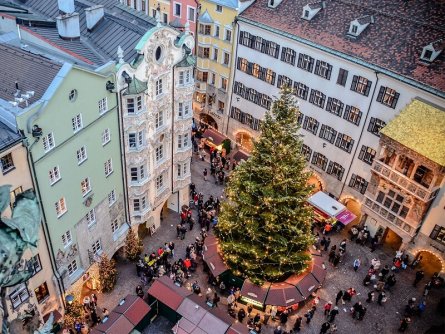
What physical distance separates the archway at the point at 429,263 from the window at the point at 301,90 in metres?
18.5

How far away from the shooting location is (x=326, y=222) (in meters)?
46.5

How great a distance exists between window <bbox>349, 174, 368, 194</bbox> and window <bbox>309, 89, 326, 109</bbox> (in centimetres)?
771

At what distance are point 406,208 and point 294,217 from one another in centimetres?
1210

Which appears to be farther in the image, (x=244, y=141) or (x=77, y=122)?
(x=244, y=141)

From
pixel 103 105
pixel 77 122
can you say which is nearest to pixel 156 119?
pixel 103 105

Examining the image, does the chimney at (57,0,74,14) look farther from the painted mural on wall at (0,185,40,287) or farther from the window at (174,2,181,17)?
the painted mural on wall at (0,185,40,287)

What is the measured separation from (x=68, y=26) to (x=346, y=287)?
A: 102ft

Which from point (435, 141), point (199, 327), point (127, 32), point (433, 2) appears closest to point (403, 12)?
point (433, 2)

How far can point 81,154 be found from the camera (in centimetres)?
3216

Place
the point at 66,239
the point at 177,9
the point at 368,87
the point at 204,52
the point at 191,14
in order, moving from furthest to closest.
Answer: the point at 177,9 → the point at 204,52 → the point at 191,14 → the point at 368,87 → the point at 66,239

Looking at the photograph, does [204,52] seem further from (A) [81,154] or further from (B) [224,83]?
(A) [81,154]

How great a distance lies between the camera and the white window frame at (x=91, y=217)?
115ft

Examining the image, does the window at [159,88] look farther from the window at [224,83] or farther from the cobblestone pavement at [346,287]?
the window at [224,83]

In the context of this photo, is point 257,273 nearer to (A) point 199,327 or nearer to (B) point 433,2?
(A) point 199,327
